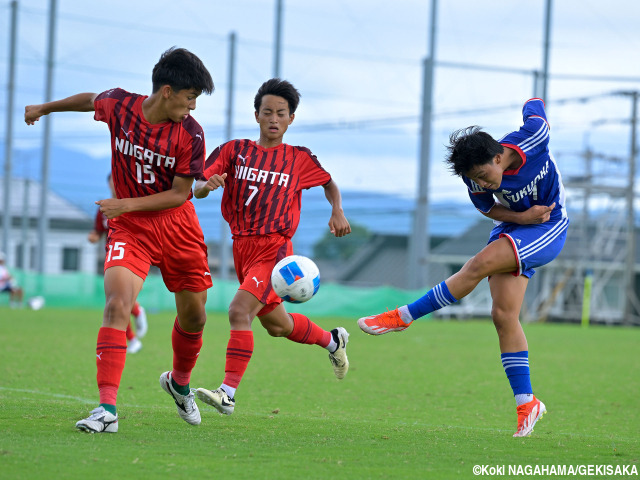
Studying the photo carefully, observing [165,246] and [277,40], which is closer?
[165,246]

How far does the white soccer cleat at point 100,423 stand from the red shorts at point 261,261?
154cm

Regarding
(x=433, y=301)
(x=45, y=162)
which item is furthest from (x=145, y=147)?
(x=45, y=162)

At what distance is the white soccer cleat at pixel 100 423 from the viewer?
4.89m

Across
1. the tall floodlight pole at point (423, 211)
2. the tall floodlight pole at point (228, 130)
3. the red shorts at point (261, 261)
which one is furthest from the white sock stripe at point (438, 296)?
the tall floodlight pole at point (228, 130)

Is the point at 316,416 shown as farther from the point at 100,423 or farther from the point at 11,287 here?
A: the point at 11,287

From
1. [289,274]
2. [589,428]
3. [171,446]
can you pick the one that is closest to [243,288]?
[289,274]

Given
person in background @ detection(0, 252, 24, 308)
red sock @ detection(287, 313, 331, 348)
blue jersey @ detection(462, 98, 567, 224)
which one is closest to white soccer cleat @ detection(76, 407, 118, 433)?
red sock @ detection(287, 313, 331, 348)

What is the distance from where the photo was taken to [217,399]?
564cm

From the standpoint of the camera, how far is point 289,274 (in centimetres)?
608

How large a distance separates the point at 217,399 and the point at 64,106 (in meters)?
2.17

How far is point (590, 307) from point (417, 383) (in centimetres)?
2943

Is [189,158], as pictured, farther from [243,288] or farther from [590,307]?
[590,307]

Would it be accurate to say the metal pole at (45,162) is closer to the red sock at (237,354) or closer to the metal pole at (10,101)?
the metal pole at (10,101)

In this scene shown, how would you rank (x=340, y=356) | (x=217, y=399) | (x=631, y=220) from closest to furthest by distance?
(x=217, y=399) → (x=340, y=356) → (x=631, y=220)
